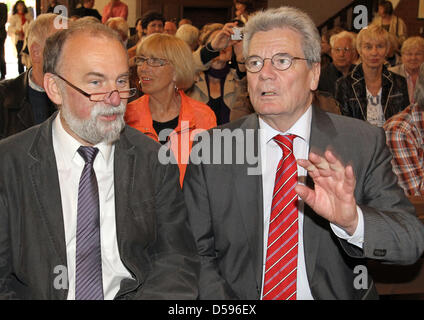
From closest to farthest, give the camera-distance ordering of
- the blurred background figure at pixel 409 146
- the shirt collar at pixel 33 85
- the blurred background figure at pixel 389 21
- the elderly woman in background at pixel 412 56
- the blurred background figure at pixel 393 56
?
the blurred background figure at pixel 409 146
the shirt collar at pixel 33 85
the elderly woman in background at pixel 412 56
the blurred background figure at pixel 393 56
the blurred background figure at pixel 389 21

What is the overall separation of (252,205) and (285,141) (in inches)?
11.7

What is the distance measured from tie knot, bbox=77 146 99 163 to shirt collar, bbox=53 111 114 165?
0.9 inches

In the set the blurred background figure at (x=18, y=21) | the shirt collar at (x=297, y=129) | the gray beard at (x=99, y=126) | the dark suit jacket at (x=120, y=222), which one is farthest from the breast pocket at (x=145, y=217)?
the blurred background figure at (x=18, y=21)

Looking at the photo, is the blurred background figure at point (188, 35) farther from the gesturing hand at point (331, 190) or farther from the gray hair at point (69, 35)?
the gesturing hand at point (331, 190)

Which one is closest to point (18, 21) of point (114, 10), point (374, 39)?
point (114, 10)

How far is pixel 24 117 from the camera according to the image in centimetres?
359

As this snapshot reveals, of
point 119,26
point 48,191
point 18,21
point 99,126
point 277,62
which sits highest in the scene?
point 18,21

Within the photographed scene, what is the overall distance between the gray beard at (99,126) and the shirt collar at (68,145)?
43mm

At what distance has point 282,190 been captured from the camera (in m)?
2.28

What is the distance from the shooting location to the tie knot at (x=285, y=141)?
234 cm

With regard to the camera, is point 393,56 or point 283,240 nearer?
point 283,240

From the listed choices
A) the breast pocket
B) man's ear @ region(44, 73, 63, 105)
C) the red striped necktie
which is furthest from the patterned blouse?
man's ear @ region(44, 73, 63, 105)

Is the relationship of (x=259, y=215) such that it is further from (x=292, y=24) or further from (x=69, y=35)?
(x=69, y=35)

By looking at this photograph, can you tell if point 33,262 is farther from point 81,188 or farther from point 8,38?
point 8,38
